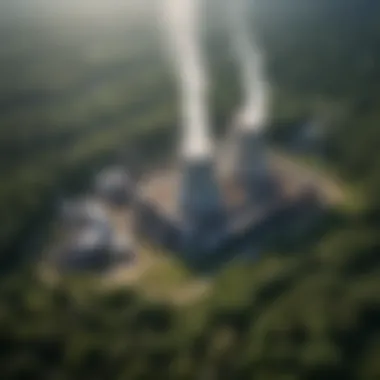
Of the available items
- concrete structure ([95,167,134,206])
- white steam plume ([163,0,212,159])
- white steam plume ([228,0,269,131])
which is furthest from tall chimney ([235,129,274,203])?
concrete structure ([95,167,134,206])

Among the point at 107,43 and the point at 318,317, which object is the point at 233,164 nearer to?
the point at 318,317

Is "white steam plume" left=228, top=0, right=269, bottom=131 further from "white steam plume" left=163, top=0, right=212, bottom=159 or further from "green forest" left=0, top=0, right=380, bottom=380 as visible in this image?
"white steam plume" left=163, top=0, right=212, bottom=159

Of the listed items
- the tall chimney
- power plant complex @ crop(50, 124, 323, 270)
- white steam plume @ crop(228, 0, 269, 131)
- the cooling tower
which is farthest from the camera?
white steam plume @ crop(228, 0, 269, 131)

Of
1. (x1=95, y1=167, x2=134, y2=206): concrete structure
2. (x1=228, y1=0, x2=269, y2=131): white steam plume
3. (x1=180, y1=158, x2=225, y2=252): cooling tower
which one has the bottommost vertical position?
(x1=180, y1=158, x2=225, y2=252): cooling tower

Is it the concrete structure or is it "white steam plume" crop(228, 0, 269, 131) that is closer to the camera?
the concrete structure

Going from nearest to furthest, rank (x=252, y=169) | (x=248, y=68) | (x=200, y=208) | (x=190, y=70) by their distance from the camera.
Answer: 1. (x=200, y=208)
2. (x=252, y=169)
3. (x=190, y=70)
4. (x=248, y=68)

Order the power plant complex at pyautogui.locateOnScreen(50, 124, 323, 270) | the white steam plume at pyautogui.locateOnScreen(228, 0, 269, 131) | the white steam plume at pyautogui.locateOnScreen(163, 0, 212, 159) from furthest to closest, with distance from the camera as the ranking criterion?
1. the white steam plume at pyautogui.locateOnScreen(228, 0, 269, 131)
2. the white steam plume at pyautogui.locateOnScreen(163, 0, 212, 159)
3. the power plant complex at pyautogui.locateOnScreen(50, 124, 323, 270)

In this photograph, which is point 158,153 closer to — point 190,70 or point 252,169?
point 252,169

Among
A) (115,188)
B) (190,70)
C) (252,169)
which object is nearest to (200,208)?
(252,169)
